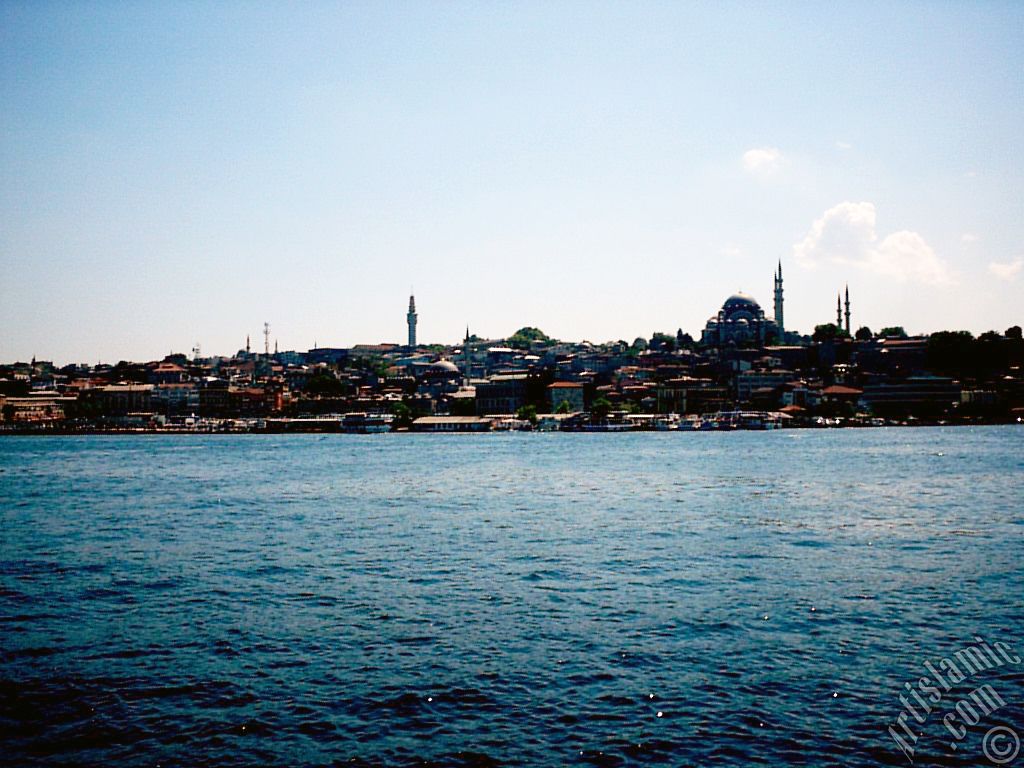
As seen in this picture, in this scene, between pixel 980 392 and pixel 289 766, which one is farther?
pixel 980 392

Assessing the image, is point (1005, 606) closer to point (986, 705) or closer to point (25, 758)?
point (986, 705)

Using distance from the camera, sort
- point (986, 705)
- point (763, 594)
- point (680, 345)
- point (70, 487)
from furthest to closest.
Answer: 1. point (680, 345)
2. point (70, 487)
3. point (763, 594)
4. point (986, 705)

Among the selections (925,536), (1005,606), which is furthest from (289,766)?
(925,536)

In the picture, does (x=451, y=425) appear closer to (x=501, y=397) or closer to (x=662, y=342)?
(x=501, y=397)

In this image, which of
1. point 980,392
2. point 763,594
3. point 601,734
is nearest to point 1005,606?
point 763,594

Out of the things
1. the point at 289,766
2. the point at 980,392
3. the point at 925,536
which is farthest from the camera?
the point at 980,392

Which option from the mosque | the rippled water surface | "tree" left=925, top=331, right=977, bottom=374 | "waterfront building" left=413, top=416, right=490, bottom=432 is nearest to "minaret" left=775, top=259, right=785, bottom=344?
the mosque
